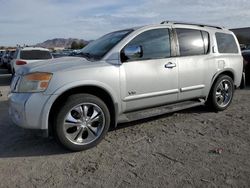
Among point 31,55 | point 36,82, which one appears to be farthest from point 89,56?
point 31,55

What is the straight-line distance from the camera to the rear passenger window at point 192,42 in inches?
233

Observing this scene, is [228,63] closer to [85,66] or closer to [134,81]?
[134,81]

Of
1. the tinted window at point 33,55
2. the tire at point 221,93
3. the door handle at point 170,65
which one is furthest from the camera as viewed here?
the tinted window at point 33,55

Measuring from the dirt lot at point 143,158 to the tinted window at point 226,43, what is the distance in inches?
61.2

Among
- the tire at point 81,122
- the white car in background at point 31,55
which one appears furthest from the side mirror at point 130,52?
the white car in background at point 31,55

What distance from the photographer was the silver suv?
446 centimetres

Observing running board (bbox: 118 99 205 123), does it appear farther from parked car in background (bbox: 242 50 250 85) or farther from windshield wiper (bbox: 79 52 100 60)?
parked car in background (bbox: 242 50 250 85)

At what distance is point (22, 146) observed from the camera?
4.93 metres

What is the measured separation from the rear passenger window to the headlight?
2.58 m

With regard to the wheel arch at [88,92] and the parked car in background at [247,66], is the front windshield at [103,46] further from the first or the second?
the parked car in background at [247,66]

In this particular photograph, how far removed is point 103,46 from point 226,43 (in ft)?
9.38

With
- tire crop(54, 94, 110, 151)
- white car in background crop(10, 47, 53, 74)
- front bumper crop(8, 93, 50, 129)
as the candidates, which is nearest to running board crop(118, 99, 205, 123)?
tire crop(54, 94, 110, 151)

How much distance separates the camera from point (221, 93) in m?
6.77

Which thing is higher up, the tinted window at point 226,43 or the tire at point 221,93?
the tinted window at point 226,43
